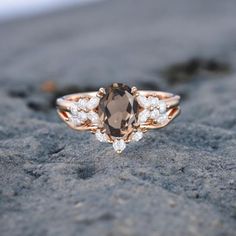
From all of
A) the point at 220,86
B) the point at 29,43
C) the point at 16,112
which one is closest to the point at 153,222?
the point at 16,112

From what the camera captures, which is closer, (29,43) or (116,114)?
(116,114)

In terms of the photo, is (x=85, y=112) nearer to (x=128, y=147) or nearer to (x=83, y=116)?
(x=83, y=116)

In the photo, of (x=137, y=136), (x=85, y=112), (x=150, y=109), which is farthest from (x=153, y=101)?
(x=85, y=112)

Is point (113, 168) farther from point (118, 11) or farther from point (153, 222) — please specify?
point (118, 11)

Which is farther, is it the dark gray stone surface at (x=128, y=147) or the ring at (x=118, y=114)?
the ring at (x=118, y=114)

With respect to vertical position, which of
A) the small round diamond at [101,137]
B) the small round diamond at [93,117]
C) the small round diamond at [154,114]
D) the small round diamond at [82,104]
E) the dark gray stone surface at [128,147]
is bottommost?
the dark gray stone surface at [128,147]

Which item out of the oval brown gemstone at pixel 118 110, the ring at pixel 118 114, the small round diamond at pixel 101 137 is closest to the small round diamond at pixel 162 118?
the ring at pixel 118 114

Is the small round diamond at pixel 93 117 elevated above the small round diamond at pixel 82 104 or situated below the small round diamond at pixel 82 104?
below

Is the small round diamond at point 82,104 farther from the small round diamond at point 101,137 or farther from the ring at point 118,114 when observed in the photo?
the small round diamond at point 101,137

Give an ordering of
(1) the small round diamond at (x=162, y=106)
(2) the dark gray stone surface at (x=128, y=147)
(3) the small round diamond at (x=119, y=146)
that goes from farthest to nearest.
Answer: (1) the small round diamond at (x=162, y=106) → (3) the small round diamond at (x=119, y=146) → (2) the dark gray stone surface at (x=128, y=147)
